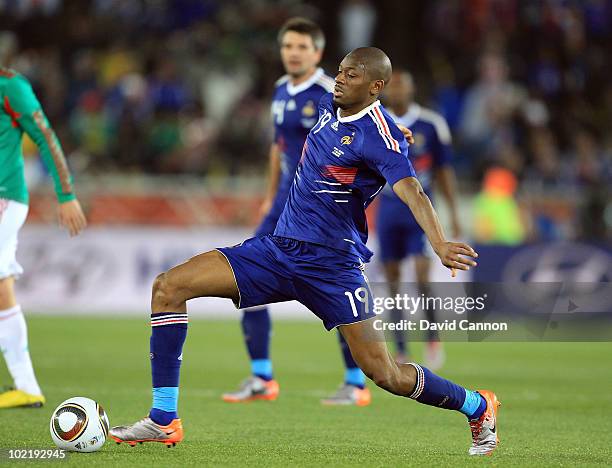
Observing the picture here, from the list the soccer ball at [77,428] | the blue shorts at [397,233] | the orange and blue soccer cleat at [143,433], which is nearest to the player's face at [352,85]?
the orange and blue soccer cleat at [143,433]

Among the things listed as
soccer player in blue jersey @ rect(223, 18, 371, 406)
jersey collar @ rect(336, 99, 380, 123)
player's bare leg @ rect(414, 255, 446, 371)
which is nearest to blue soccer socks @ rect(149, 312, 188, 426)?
jersey collar @ rect(336, 99, 380, 123)

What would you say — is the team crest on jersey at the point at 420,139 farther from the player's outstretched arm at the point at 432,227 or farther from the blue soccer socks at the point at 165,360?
the blue soccer socks at the point at 165,360

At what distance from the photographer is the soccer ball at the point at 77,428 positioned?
245 inches

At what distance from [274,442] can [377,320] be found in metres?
1.01

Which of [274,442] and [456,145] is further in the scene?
[456,145]

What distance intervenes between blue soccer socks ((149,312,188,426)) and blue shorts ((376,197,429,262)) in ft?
17.9

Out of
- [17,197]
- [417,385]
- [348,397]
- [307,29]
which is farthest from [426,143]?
[417,385]

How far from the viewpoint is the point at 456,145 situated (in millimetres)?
19406

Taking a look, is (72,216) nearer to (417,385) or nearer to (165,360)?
(165,360)

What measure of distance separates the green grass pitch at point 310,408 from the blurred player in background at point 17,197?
304mm

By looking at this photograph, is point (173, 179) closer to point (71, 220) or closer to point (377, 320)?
point (71, 220)

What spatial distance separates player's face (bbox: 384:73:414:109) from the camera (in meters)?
11.0

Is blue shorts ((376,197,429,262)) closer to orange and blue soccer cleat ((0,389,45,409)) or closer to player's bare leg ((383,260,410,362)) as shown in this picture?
player's bare leg ((383,260,410,362))

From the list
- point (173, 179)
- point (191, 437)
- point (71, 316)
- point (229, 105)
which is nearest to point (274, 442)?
point (191, 437)
